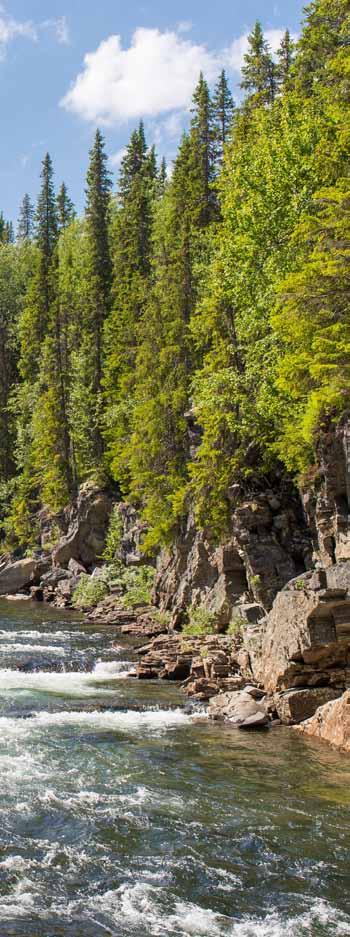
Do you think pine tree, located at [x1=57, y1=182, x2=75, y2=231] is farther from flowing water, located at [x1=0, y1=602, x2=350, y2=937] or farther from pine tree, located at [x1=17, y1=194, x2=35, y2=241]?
flowing water, located at [x1=0, y1=602, x2=350, y2=937]

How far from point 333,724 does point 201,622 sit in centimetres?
1137

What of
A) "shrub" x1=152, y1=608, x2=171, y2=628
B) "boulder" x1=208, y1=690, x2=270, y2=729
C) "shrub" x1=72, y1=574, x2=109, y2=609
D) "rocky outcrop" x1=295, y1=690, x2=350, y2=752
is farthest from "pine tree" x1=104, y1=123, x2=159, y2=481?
"rocky outcrop" x1=295, y1=690, x2=350, y2=752

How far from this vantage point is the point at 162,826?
10.3 meters

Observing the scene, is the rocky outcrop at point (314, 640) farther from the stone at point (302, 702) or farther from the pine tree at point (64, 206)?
the pine tree at point (64, 206)

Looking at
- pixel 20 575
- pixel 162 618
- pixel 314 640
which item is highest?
pixel 20 575

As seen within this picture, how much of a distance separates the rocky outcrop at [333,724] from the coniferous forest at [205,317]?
619cm

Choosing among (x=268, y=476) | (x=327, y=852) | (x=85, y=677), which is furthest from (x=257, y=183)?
(x=327, y=852)

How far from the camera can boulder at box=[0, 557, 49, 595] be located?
44.4 meters

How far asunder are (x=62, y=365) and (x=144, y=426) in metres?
17.8

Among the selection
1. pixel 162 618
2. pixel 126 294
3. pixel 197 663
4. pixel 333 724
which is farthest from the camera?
pixel 126 294

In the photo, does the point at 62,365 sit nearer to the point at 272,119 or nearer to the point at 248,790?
the point at 272,119

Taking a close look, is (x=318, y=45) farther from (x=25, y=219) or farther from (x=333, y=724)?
(x=25, y=219)

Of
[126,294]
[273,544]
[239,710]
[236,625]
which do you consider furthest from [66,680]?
[126,294]

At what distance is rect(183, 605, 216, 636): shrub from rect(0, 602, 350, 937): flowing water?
25.2ft
